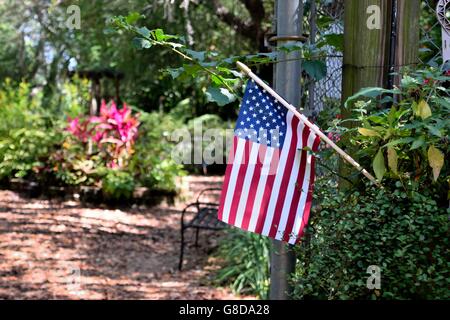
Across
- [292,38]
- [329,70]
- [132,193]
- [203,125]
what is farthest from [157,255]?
[203,125]

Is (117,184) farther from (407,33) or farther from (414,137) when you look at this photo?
(414,137)

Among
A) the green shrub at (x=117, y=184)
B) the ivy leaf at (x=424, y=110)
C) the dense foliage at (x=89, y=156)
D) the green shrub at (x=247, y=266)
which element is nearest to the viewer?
the ivy leaf at (x=424, y=110)

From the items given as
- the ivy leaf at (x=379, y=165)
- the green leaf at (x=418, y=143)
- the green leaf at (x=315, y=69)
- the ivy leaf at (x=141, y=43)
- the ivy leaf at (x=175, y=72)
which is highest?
the ivy leaf at (x=141, y=43)

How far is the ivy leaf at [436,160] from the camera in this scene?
2062mm

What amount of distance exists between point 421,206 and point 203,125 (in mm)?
10880

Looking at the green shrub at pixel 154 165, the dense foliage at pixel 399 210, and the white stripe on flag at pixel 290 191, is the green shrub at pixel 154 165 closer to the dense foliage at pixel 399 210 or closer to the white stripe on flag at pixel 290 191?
the white stripe on flag at pixel 290 191

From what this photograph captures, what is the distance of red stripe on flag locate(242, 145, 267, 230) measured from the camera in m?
2.45

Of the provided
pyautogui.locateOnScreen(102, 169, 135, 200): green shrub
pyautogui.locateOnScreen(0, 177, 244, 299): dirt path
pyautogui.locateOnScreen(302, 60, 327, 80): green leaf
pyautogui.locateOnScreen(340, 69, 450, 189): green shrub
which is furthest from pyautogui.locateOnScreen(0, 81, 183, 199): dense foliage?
pyautogui.locateOnScreen(340, 69, 450, 189): green shrub

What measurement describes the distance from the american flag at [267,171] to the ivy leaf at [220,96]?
90 mm

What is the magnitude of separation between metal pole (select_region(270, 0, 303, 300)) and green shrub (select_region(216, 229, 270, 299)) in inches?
82.6

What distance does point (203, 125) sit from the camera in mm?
12852

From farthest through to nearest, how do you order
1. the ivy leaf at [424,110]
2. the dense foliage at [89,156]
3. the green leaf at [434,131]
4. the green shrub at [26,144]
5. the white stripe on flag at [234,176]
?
1. the green shrub at [26,144]
2. the dense foliage at [89,156]
3. the white stripe on flag at [234,176]
4. the ivy leaf at [424,110]
5. the green leaf at [434,131]

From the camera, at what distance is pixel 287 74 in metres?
2.76

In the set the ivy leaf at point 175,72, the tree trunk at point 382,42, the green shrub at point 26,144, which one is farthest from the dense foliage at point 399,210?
the green shrub at point 26,144
